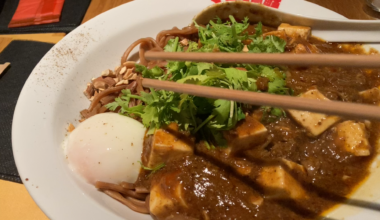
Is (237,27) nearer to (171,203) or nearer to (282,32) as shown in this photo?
(282,32)

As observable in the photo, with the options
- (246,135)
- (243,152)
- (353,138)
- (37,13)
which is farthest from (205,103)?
(37,13)

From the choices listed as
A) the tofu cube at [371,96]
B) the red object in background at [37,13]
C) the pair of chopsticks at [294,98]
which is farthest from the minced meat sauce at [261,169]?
the red object in background at [37,13]

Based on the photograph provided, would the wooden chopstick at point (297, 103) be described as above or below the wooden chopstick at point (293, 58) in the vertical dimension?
below

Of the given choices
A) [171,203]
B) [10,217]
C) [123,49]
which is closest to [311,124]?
[171,203]

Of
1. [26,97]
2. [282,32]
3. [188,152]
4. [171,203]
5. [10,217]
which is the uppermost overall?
[282,32]

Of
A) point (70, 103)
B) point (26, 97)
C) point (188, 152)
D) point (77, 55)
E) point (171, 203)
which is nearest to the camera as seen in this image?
point (171, 203)

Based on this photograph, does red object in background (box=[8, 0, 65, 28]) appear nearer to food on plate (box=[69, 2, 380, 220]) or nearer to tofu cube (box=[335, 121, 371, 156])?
food on plate (box=[69, 2, 380, 220])

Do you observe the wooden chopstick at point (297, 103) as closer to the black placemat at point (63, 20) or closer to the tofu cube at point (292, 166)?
the tofu cube at point (292, 166)
